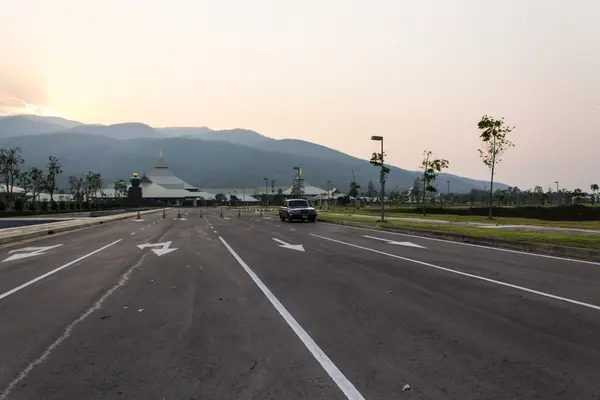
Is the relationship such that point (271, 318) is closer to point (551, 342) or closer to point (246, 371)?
point (246, 371)

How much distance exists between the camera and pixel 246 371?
485 cm

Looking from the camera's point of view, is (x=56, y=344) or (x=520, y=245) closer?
(x=56, y=344)

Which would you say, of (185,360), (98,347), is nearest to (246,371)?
(185,360)

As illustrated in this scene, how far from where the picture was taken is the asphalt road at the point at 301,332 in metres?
4.48

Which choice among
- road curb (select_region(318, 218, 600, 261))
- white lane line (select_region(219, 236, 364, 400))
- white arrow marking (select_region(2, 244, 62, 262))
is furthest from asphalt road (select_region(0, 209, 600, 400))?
white arrow marking (select_region(2, 244, 62, 262))

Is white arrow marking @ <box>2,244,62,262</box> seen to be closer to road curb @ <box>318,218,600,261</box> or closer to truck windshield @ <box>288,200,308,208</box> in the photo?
road curb @ <box>318,218,600,261</box>

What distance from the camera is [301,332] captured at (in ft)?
20.5

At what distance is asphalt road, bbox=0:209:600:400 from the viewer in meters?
4.48

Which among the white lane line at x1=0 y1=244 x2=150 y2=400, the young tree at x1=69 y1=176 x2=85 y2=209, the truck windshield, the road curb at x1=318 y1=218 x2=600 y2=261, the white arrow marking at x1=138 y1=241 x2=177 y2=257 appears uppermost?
the young tree at x1=69 y1=176 x2=85 y2=209

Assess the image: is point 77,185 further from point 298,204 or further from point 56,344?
point 56,344

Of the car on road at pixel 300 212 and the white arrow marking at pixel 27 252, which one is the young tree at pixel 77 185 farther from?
the white arrow marking at pixel 27 252

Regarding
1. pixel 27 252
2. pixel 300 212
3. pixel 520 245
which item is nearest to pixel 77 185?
pixel 300 212

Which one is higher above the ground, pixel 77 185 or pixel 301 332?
pixel 77 185

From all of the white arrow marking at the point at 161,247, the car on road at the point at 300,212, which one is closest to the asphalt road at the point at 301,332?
the white arrow marking at the point at 161,247
